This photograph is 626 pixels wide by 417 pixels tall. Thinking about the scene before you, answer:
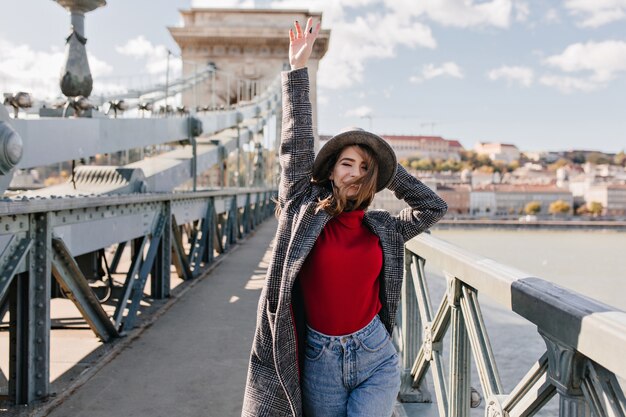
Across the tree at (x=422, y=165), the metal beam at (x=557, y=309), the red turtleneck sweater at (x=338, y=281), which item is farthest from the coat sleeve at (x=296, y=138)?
the tree at (x=422, y=165)

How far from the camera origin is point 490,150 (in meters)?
144

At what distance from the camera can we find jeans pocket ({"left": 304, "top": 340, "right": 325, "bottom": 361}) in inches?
59.4

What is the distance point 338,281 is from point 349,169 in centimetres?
28

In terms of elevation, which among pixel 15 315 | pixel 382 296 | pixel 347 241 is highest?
pixel 347 241

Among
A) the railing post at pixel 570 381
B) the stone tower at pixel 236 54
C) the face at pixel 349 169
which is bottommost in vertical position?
the railing post at pixel 570 381

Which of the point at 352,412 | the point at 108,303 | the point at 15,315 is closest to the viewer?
the point at 352,412

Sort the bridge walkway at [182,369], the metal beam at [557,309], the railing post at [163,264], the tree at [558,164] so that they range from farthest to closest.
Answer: the tree at [558,164]
the railing post at [163,264]
the bridge walkway at [182,369]
the metal beam at [557,309]

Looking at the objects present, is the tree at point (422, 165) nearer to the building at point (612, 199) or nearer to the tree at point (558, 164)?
the tree at point (558, 164)

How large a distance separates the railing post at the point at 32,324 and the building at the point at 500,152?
5627 inches

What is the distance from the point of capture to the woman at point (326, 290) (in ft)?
4.91

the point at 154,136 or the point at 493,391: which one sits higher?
the point at 154,136

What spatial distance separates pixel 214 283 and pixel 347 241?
451cm

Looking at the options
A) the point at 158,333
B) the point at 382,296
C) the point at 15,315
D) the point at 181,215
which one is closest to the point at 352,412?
the point at 382,296

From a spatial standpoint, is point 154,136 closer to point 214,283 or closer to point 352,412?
point 214,283
